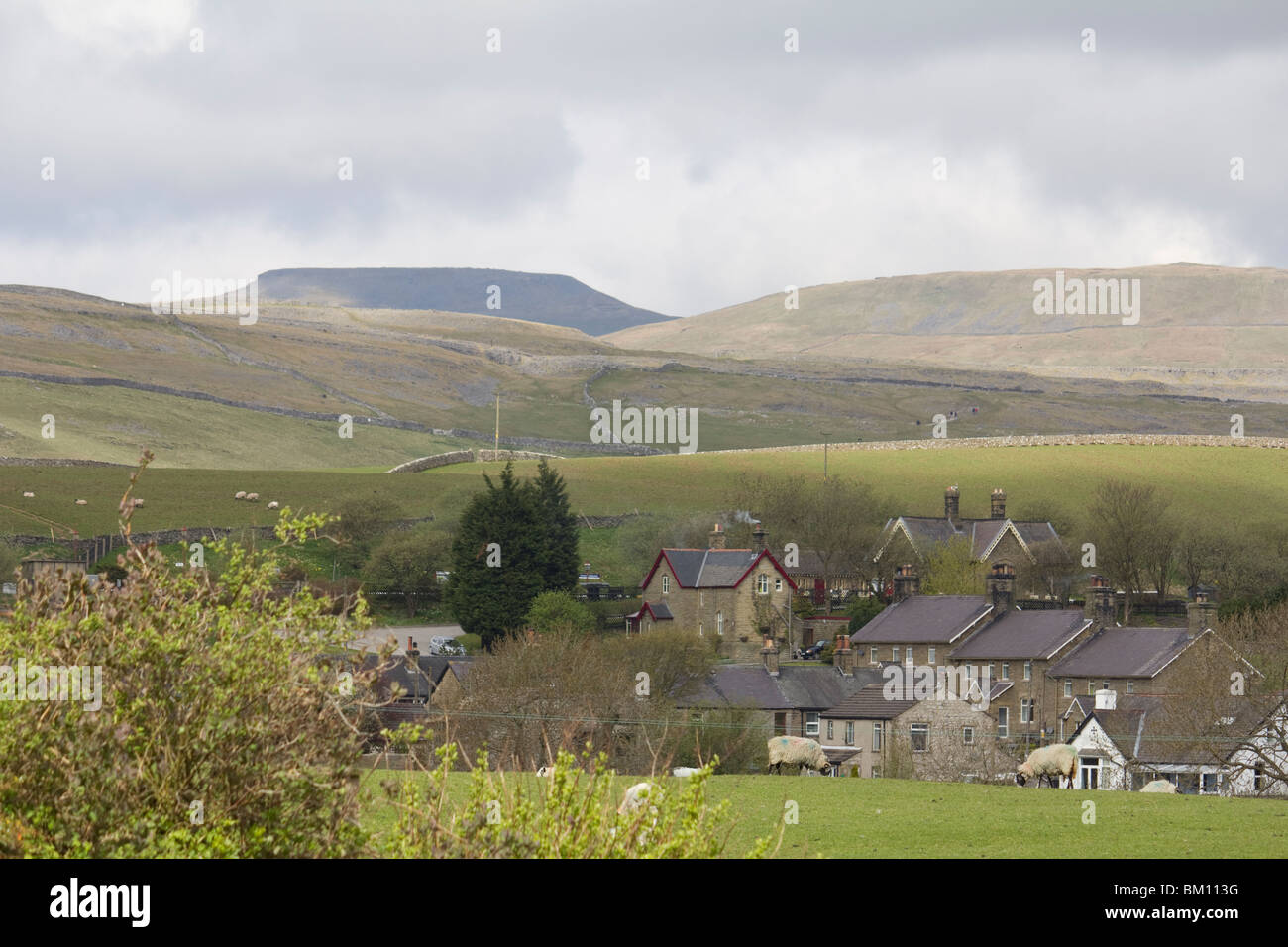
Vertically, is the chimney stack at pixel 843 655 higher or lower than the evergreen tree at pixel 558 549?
lower

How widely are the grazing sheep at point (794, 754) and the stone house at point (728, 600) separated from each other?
40.3 meters

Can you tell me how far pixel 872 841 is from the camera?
22.9 meters

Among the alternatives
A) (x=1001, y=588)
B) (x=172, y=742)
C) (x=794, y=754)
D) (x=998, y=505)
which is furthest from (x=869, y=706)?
(x=172, y=742)

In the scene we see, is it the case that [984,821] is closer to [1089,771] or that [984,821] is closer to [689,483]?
[1089,771]

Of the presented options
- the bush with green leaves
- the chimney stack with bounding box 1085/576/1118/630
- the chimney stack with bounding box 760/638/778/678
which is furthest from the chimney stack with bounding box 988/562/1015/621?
the bush with green leaves

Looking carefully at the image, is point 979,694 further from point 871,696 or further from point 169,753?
point 169,753

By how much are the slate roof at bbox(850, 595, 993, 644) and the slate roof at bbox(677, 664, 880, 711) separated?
3.16 m

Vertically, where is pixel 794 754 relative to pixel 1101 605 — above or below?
below

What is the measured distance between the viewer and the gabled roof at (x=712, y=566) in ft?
276

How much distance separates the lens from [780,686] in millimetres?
65812

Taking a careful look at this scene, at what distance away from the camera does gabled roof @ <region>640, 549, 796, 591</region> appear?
84.2m

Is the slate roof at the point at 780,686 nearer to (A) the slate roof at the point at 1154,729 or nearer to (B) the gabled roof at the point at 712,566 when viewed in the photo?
(A) the slate roof at the point at 1154,729

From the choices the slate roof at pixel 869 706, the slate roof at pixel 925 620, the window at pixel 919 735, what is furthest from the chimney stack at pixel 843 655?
the window at pixel 919 735

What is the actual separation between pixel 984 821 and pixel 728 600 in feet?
193
